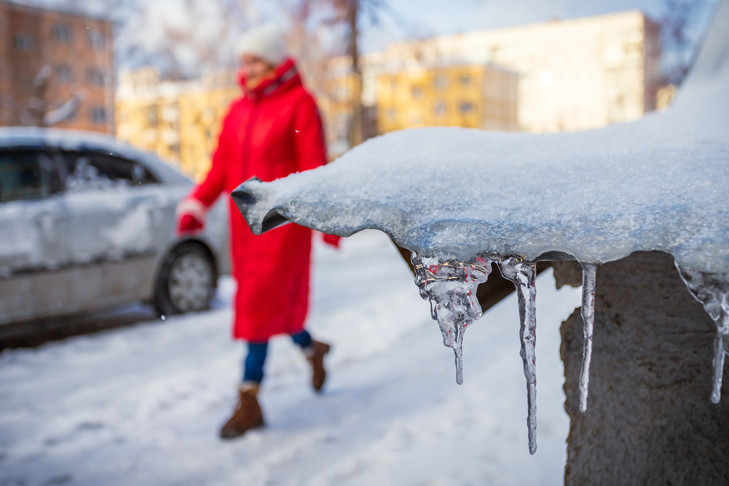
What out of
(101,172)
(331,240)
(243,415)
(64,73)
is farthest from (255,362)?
(64,73)

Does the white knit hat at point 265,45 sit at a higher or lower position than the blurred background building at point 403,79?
lower

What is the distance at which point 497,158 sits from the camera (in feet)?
4.33

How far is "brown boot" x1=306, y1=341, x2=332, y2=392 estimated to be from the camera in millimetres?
3316

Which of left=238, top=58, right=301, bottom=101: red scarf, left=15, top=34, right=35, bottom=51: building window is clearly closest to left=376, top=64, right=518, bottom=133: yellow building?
left=238, top=58, right=301, bottom=101: red scarf

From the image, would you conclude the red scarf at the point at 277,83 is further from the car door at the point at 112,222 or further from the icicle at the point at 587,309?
the car door at the point at 112,222

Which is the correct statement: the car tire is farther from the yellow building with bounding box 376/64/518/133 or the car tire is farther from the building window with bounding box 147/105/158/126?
the building window with bounding box 147/105/158/126

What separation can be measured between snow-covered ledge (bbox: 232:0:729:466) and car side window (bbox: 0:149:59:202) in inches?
147

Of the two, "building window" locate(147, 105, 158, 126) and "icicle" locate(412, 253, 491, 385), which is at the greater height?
"building window" locate(147, 105, 158, 126)

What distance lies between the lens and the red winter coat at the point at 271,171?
2885mm

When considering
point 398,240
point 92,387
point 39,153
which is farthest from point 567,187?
point 39,153

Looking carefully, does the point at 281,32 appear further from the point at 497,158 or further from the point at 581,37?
the point at 581,37

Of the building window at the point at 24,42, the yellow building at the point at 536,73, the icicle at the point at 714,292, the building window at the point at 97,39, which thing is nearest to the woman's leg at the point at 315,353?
the icicle at the point at 714,292

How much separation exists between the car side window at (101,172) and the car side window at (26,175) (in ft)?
0.44

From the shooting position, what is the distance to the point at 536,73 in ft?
84.8
